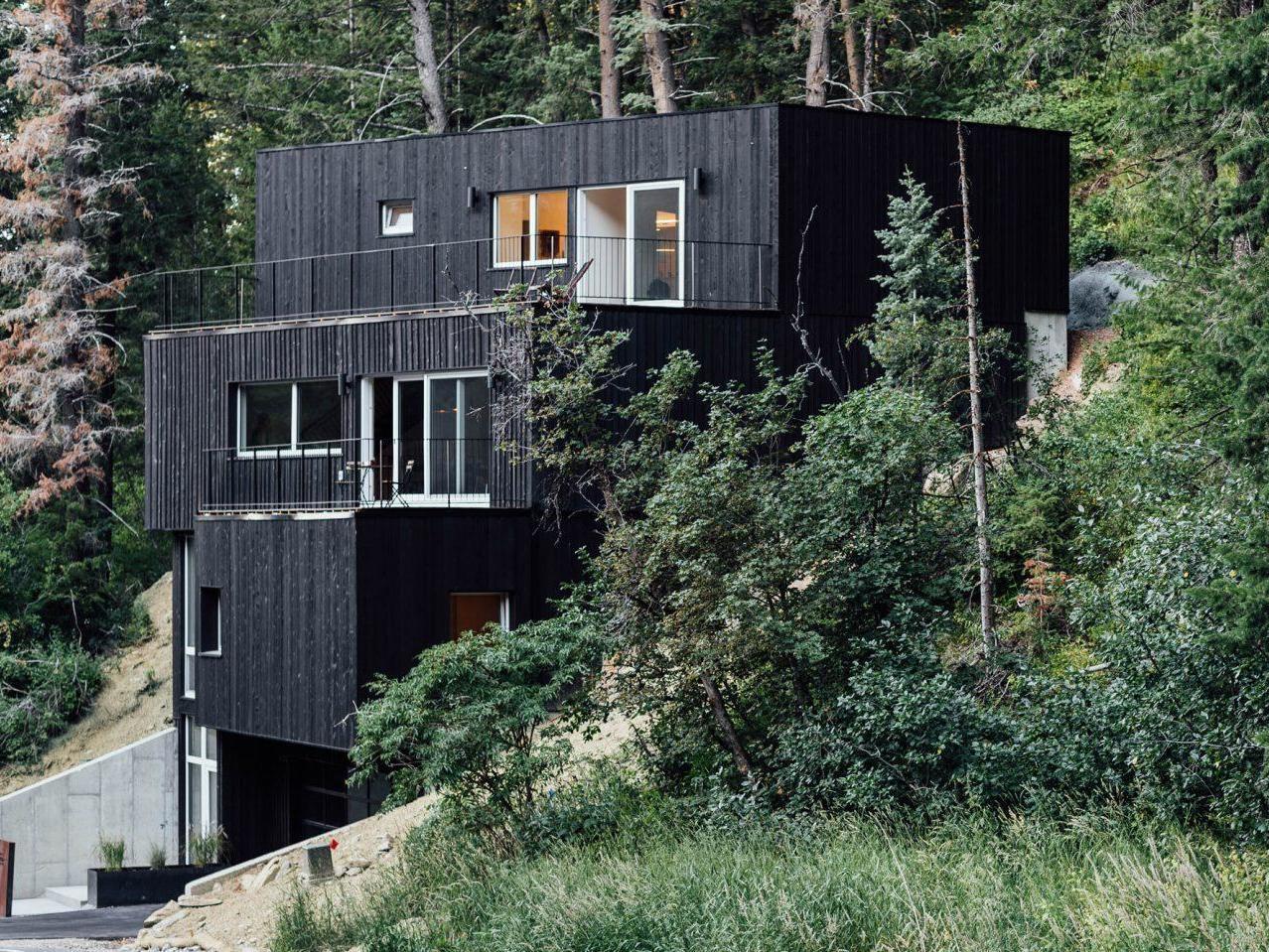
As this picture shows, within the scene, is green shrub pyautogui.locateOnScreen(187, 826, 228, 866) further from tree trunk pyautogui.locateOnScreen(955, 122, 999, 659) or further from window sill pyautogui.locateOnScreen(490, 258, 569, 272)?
tree trunk pyautogui.locateOnScreen(955, 122, 999, 659)

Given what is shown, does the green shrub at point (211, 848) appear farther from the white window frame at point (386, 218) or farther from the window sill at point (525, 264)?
the white window frame at point (386, 218)

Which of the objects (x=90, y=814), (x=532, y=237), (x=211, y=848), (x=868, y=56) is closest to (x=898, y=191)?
(x=532, y=237)

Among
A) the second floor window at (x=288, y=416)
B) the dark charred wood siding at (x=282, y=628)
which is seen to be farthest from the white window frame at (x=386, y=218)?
the dark charred wood siding at (x=282, y=628)

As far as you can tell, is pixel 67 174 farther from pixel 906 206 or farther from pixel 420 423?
pixel 906 206

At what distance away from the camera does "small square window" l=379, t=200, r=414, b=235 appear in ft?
88.0


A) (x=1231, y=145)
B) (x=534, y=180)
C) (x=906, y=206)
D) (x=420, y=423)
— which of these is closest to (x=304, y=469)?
(x=420, y=423)

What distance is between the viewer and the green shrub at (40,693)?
30.1m

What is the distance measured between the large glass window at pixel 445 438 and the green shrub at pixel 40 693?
35.1 ft

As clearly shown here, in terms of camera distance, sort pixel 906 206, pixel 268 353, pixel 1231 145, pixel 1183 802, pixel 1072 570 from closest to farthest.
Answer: pixel 1183 802
pixel 1231 145
pixel 1072 570
pixel 906 206
pixel 268 353

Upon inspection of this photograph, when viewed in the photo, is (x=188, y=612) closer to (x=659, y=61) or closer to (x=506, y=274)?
(x=506, y=274)

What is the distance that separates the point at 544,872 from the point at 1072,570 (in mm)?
7103

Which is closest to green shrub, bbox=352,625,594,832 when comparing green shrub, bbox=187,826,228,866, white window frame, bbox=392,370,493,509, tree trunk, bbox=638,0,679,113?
white window frame, bbox=392,370,493,509

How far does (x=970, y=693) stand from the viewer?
48.1 feet

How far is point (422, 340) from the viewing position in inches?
922
